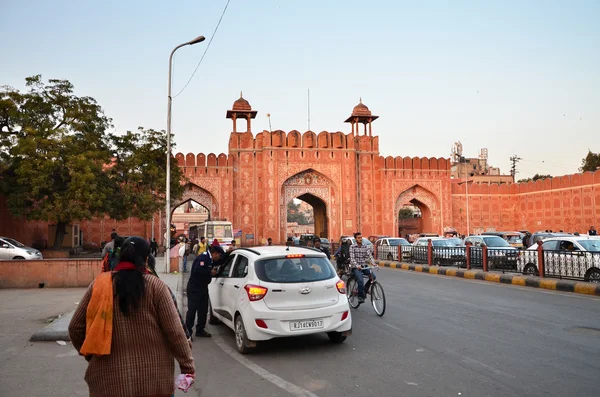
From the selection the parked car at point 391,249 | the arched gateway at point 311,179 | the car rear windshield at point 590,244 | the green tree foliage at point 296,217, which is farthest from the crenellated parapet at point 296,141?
the green tree foliage at point 296,217

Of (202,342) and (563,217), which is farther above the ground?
(563,217)

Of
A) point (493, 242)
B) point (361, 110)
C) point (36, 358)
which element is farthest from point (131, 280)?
point (361, 110)

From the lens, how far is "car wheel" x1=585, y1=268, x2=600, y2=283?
11416 mm

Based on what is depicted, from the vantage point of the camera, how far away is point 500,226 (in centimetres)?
4031

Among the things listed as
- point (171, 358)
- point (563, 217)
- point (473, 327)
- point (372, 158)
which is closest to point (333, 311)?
point (473, 327)

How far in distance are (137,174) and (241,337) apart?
2094 cm

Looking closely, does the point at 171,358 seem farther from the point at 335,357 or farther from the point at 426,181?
the point at 426,181

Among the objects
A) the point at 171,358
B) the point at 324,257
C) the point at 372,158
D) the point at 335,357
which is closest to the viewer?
the point at 171,358

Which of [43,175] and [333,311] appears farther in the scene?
[43,175]

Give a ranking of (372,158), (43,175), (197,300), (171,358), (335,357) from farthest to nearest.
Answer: (372,158) → (43,175) → (197,300) → (335,357) → (171,358)

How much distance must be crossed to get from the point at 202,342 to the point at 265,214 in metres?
28.3

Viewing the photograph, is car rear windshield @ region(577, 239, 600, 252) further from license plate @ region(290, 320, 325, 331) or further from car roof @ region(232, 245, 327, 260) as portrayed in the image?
license plate @ region(290, 320, 325, 331)

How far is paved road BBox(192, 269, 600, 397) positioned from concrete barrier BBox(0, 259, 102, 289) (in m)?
7.02

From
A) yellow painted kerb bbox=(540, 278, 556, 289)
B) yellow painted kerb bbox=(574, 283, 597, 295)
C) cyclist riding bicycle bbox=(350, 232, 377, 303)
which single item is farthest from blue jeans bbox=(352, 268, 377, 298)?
yellow painted kerb bbox=(540, 278, 556, 289)
